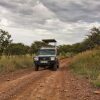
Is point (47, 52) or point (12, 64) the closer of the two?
point (12, 64)

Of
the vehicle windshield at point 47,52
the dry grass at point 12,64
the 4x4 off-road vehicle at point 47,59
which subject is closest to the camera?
the dry grass at point 12,64

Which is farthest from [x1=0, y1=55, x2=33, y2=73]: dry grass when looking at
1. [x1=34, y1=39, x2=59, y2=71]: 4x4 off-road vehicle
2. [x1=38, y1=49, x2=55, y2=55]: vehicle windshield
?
[x1=38, y1=49, x2=55, y2=55]: vehicle windshield

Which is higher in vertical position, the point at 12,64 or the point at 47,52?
the point at 47,52

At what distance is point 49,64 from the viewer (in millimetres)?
30500

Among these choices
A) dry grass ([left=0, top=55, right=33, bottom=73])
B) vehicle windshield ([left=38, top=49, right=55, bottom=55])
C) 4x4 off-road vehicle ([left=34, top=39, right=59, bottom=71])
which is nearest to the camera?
dry grass ([left=0, top=55, right=33, bottom=73])

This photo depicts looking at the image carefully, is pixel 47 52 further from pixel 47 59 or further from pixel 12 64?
pixel 12 64

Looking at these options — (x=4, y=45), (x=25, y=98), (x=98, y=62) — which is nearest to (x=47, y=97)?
(x=25, y=98)

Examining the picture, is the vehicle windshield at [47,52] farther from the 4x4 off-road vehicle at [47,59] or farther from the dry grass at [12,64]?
the dry grass at [12,64]

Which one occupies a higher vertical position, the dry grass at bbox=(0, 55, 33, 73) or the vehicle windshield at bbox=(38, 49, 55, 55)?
the vehicle windshield at bbox=(38, 49, 55, 55)

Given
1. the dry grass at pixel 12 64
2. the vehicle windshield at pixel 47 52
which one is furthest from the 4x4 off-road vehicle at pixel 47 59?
the dry grass at pixel 12 64

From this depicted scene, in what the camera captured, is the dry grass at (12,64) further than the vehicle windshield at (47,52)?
No

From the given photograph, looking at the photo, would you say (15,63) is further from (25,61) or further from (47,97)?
(47,97)

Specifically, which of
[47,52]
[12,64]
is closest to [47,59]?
[47,52]

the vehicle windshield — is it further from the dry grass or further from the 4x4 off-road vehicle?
the dry grass
